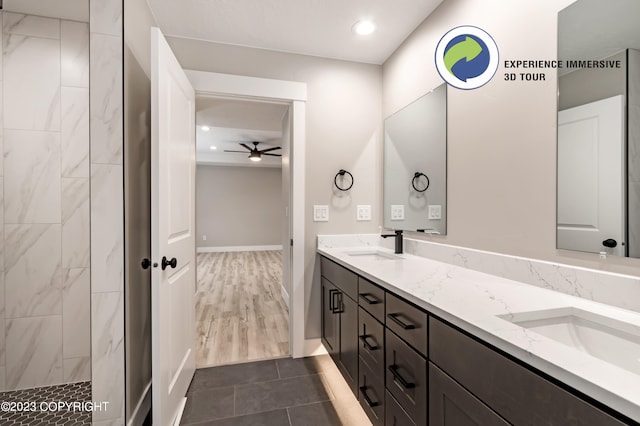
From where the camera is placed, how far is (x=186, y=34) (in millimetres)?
2160

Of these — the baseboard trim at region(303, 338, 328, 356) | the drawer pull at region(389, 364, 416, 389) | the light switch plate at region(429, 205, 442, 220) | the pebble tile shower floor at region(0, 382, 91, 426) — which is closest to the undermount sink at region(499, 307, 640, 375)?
the drawer pull at region(389, 364, 416, 389)

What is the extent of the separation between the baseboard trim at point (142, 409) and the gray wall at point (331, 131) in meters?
1.16

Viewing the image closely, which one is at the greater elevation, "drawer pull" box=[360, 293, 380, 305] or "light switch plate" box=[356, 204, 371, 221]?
"light switch plate" box=[356, 204, 371, 221]

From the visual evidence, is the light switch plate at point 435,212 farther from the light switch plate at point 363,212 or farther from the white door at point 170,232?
the white door at point 170,232

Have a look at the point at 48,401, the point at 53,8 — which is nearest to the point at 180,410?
the point at 48,401

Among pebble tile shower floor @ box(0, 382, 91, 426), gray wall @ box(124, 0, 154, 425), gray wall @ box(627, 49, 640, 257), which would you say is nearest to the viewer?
gray wall @ box(627, 49, 640, 257)

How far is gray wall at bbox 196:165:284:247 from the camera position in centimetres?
810

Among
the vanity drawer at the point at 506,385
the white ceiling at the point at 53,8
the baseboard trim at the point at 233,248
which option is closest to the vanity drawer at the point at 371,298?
the vanity drawer at the point at 506,385

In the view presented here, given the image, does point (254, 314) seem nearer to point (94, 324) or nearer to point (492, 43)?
point (94, 324)

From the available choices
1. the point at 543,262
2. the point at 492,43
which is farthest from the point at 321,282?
the point at 492,43

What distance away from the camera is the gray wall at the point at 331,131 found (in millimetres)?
2355

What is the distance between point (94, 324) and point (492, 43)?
7.92 ft

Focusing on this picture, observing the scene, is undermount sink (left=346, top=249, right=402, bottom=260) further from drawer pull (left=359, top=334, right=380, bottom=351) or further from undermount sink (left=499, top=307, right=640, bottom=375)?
undermount sink (left=499, top=307, right=640, bottom=375)

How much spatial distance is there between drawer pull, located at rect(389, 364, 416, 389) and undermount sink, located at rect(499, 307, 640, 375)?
459 millimetres
